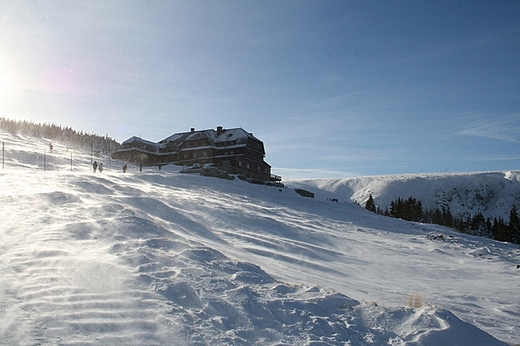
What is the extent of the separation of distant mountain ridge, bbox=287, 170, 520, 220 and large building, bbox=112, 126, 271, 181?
89163mm

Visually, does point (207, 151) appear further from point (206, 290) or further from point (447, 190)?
point (447, 190)

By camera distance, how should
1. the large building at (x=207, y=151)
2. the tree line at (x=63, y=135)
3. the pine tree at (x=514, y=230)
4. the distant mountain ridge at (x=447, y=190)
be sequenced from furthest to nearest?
1. the distant mountain ridge at (x=447, y=190)
2. the tree line at (x=63, y=135)
3. the pine tree at (x=514, y=230)
4. the large building at (x=207, y=151)

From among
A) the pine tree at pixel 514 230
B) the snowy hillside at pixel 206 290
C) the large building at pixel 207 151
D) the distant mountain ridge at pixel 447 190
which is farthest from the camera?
the distant mountain ridge at pixel 447 190

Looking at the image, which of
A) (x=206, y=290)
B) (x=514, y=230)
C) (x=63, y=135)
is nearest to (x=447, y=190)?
(x=514, y=230)

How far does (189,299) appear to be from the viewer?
20.0 ft

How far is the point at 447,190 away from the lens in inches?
6816

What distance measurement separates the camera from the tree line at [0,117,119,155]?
95.7m

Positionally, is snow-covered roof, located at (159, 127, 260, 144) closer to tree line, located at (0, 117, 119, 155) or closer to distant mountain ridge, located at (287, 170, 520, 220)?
tree line, located at (0, 117, 119, 155)

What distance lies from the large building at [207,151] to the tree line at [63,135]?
104 feet

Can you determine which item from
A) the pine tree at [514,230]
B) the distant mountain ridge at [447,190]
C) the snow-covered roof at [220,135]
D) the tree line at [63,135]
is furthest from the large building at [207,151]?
the distant mountain ridge at [447,190]

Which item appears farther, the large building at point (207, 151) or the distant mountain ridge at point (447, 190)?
the distant mountain ridge at point (447, 190)

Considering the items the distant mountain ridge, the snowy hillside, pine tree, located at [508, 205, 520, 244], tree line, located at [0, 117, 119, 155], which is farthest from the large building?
the distant mountain ridge

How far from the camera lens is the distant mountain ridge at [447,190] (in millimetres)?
158625

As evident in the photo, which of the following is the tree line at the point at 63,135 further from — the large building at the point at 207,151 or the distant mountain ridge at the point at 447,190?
the distant mountain ridge at the point at 447,190
